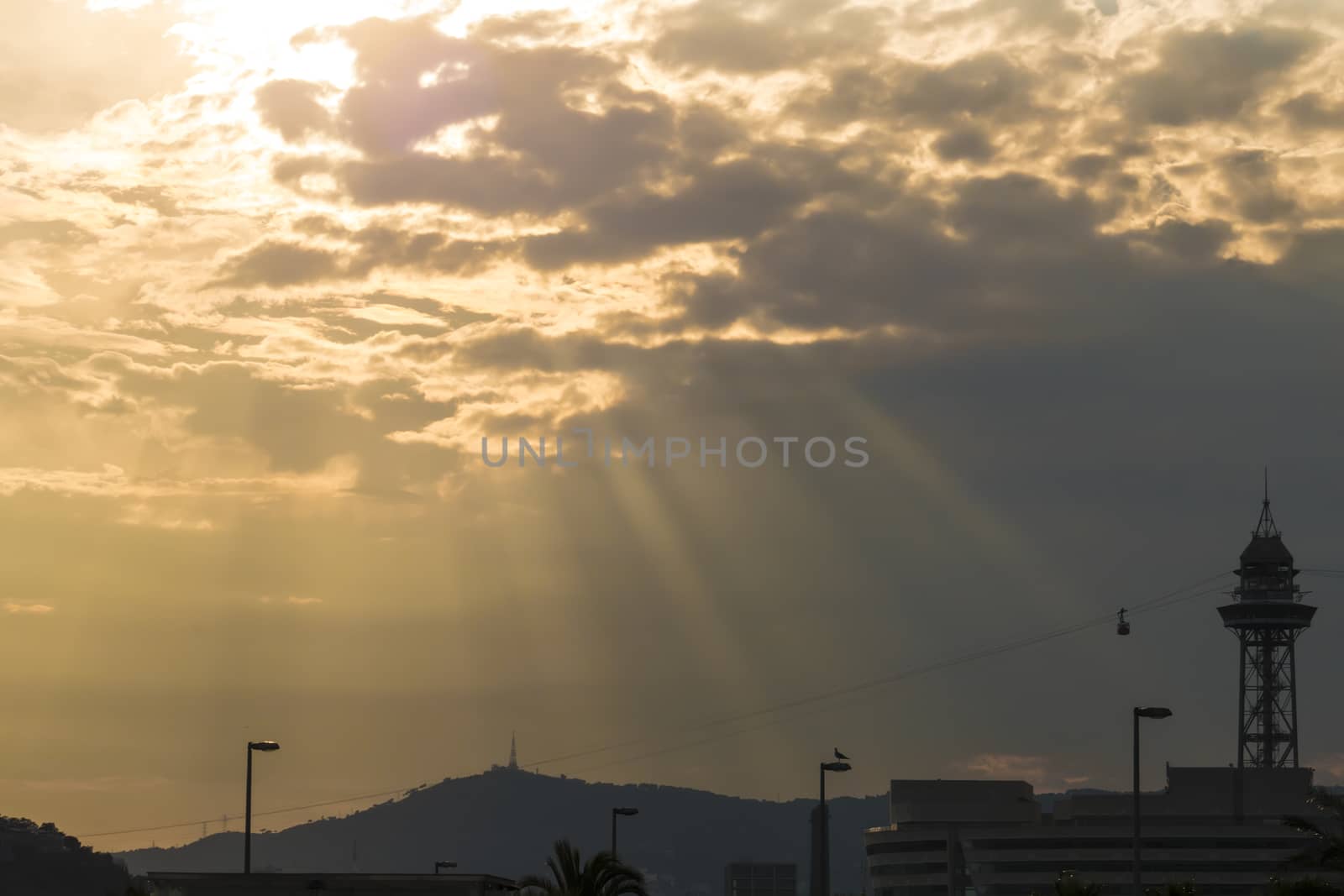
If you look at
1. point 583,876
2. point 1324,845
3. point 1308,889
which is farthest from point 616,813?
point 1324,845

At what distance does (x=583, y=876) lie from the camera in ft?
199

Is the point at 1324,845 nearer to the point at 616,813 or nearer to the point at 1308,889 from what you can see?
the point at 1308,889

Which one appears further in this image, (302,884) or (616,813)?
(616,813)

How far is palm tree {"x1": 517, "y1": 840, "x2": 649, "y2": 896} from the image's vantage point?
59.7 m

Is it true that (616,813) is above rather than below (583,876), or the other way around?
above

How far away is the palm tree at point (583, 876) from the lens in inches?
2351

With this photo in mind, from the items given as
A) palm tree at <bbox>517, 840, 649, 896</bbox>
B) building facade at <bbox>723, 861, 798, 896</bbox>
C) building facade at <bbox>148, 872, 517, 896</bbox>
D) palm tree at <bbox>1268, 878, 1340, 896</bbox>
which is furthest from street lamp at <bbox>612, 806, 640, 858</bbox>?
palm tree at <bbox>1268, 878, 1340, 896</bbox>

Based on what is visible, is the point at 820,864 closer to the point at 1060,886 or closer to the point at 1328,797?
the point at 1060,886

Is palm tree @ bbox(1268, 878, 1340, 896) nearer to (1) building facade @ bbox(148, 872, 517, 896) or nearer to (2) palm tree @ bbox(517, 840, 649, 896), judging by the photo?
(2) palm tree @ bbox(517, 840, 649, 896)

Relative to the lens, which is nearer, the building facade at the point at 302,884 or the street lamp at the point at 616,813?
the building facade at the point at 302,884

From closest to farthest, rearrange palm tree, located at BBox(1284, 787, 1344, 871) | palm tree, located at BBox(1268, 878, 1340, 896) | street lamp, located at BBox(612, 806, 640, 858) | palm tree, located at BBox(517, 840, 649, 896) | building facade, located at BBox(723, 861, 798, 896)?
palm tree, located at BBox(517, 840, 649, 896), palm tree, located at BBox(1284, 787, 1344, 871), palm tree, located at BBox(1268, 878, 1340, 896), street lamp, located at BBox(612, 806, 640, 858), building facade, located at BBox(723, 861, 798, 896)

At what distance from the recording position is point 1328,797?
72.2 metres

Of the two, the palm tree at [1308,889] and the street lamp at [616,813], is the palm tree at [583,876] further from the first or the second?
the palm tree at [1308,889]

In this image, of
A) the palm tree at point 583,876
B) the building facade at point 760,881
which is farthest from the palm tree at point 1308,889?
the building facade at point 760,881
